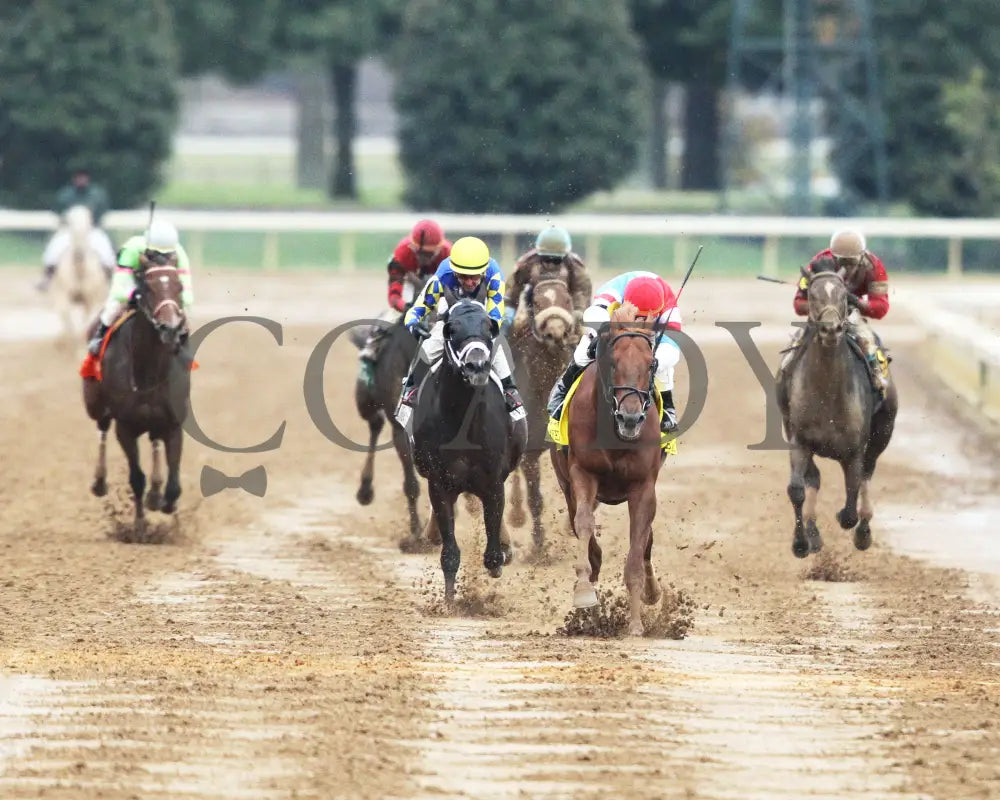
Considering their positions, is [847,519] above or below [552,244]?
below

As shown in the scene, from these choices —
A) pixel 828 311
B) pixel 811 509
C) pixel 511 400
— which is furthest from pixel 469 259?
pixel 811 509

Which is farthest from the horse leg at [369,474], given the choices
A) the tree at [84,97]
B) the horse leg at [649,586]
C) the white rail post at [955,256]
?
the tree at [84,97]

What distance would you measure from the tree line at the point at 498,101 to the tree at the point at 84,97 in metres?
0.02

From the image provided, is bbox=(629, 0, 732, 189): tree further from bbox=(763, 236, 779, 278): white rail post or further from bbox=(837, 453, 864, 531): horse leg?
bbox=(837, 453, 864, 531): horse leg

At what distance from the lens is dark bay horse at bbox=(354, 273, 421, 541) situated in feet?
37.9

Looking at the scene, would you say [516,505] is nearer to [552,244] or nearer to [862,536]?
[552,244]

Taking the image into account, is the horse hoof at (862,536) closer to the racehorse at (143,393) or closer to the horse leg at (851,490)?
the horse leg at (851,490)

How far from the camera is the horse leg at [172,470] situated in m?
11.8

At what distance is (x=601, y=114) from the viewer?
105ft

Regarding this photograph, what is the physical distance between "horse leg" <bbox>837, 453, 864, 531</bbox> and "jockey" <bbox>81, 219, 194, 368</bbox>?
3573 millimetres

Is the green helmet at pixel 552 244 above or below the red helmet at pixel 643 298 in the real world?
above

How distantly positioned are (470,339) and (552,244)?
8.88 ft

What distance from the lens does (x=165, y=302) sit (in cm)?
1123

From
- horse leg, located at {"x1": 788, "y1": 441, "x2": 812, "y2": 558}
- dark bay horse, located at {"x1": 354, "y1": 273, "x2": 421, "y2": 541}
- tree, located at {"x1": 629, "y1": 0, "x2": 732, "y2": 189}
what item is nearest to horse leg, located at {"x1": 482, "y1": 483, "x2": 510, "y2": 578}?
dark bay horse, located at {"x1": 354, "y1": 273, "x2": 421, "y2": 541}
